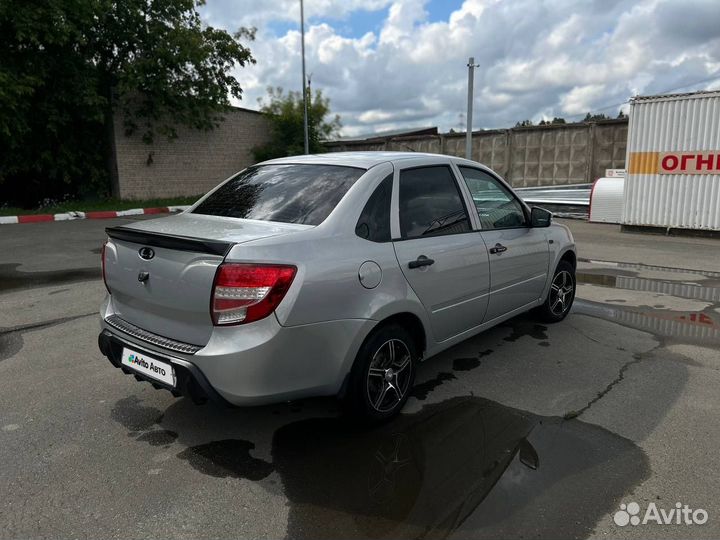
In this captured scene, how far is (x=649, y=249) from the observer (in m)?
10.9

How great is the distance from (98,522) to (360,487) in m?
1.24

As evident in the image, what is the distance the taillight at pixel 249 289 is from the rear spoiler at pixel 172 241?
0.38ft

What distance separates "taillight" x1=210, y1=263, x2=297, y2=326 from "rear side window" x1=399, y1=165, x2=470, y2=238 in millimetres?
1038

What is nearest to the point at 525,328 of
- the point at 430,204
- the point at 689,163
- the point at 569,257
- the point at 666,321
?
the point at 569,257

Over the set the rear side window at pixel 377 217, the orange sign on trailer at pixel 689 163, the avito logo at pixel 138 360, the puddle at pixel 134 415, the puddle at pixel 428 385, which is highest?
the orange sign on trailer at pixel 689 163

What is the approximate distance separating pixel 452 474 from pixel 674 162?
40.4 feet

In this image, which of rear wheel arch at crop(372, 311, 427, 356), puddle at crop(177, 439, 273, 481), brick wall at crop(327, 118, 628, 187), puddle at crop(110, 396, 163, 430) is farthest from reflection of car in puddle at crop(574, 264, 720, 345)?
brick wall at crop(327, 118, 628, 187)

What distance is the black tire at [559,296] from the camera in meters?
5.42

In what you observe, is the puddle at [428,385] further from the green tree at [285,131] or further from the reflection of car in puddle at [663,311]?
the green tree at [285,131]

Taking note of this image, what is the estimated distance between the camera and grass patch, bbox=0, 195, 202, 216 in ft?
54.6

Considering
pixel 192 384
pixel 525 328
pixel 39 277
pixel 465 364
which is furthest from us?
pixel 39 277

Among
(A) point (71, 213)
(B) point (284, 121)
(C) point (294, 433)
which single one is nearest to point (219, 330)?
(C) point (294, 433)

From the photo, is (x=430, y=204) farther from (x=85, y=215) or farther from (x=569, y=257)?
(x=85, y=215)

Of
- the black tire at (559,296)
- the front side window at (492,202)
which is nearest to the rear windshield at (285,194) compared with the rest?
the front side window at (492,202)
